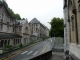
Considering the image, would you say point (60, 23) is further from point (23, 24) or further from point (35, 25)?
point (35, 25)

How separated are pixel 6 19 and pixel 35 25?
1651 inches

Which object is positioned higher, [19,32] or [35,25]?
[35,25]

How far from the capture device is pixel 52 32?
131 feet

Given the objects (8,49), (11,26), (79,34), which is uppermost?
(11,26)

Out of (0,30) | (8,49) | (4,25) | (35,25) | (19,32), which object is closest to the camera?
(8,49)

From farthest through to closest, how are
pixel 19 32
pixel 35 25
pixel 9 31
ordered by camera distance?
1. pixel 35 25
2. pixel 19 32
3. pixel 9 31

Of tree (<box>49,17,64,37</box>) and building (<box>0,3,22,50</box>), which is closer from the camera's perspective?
building (<box>0,3,22,50</box>)

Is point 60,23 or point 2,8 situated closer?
point 2,8

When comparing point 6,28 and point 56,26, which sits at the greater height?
point 56,26

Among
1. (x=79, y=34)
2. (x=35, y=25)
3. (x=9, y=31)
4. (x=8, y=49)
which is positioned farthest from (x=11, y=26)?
(x=35, y=25)

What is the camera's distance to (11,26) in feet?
116

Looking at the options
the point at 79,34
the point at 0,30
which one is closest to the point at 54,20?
the point at 0,30

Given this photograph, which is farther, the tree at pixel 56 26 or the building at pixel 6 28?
the tree at pixel 56 26

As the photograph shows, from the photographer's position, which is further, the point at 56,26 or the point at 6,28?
the point at 56,26
